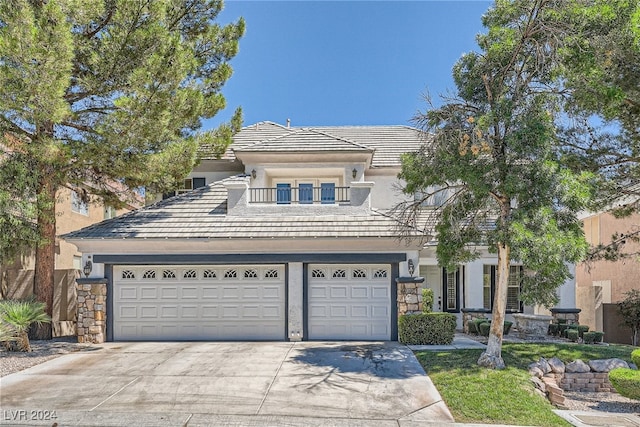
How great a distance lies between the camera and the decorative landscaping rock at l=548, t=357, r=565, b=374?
1016 cm

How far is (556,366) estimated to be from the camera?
10227mm

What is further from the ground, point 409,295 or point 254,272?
point 254,272

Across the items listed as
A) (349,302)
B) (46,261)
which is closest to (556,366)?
(349,302)

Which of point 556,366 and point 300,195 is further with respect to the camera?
point 300,195

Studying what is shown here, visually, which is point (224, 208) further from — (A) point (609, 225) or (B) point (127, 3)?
(A) point (609, 225)

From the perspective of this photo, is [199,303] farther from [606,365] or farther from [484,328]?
[606,365]

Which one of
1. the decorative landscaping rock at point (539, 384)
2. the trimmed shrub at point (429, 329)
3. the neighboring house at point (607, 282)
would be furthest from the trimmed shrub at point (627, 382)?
the neighboring house at point (607, 282)

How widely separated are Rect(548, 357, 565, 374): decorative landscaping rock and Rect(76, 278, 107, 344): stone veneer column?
453 inches

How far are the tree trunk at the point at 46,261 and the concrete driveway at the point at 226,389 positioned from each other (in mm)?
2844

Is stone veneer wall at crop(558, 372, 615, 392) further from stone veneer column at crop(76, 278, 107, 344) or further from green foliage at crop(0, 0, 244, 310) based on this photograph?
stone veneer column at crop(76, 278, 107, 344)

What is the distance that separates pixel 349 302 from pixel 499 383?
5.10 metres

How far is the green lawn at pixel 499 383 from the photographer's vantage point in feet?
24.4

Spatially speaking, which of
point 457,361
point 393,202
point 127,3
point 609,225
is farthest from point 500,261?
point 609,225

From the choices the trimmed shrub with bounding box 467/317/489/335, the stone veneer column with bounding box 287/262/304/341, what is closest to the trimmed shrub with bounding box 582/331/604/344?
the trimmed shrub with bounding box 467/317/489/335
